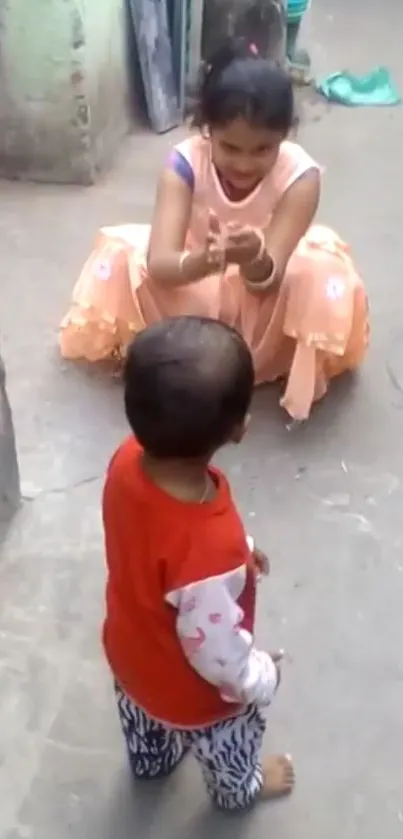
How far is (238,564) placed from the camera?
3.50 ft

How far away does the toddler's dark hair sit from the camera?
1018mm

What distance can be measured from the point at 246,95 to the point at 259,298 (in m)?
0.38

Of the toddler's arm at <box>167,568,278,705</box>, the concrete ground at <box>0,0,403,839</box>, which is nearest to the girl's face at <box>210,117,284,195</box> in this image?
the concrete ground at <box>0,0,403,839</box>

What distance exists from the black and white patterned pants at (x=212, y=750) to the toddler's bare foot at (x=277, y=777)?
0.02m

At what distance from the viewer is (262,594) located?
168cm

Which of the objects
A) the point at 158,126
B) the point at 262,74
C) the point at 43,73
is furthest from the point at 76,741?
the point at 158,126

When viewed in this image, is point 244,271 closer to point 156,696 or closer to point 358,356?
point 358,356

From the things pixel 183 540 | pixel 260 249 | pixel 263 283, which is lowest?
pixel 263 283

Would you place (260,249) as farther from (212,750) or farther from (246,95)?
(212,750)

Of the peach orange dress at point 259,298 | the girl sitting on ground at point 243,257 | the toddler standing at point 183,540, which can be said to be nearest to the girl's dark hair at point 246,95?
the girl sitting on ground at point 243,257

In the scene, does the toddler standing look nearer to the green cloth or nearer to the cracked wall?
the cracked wall

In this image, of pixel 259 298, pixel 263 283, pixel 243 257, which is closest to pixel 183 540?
pixel 243 257

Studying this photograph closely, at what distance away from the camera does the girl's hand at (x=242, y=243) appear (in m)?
1.67

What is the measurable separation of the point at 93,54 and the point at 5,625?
4.97ft
